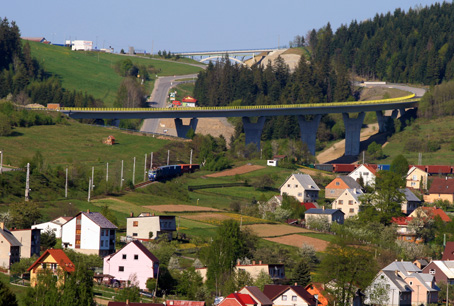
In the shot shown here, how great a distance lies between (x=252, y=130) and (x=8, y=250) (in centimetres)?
9408

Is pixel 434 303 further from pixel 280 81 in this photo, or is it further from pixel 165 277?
pixel 280 81

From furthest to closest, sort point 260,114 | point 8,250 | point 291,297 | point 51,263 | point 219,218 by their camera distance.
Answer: point 260,114 < point 219,218 < point 8,250 < point 291,297 < point 51,263

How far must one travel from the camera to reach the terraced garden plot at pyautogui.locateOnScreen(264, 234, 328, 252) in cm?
8789

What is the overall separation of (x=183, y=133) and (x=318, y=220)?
2279 inches

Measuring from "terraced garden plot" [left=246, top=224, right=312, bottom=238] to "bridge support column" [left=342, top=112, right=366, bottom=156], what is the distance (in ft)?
225

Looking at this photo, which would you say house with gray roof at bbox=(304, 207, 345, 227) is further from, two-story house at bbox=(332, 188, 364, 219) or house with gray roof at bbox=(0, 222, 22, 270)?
house with gray roof at bbox=(0, 222, 22, 270)

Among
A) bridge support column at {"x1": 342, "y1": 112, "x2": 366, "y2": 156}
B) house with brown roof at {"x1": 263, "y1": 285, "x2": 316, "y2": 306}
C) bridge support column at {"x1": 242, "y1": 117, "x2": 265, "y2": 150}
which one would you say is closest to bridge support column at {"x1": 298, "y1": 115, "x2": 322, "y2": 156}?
bridge support column at {"x1": 342, "y1": 112, "x2": 366, "y2": 156}

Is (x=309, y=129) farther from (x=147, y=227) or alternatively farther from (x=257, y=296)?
(x=257, y=296)

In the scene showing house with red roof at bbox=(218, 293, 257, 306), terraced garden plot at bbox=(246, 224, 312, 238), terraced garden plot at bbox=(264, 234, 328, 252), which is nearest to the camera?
house with red roof at bbox=(218, 293, 257, 306)

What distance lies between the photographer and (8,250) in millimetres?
68938

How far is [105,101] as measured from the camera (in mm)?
195875

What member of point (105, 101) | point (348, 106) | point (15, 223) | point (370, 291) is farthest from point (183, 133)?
point (370, 291)

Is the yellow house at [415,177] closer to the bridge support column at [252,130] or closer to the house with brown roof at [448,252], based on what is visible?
the bridge support column at [252,130]

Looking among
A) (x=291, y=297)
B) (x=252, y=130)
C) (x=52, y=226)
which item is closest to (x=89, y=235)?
(x=52, y=226)
